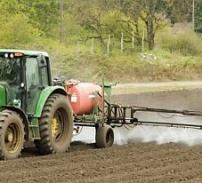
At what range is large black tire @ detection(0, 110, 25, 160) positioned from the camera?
38.1ft

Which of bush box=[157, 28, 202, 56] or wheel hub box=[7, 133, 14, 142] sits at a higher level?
wheel hub box=[7, 133, 14, 142]

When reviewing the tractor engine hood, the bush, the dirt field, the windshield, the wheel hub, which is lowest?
the bush

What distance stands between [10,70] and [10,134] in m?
1.22

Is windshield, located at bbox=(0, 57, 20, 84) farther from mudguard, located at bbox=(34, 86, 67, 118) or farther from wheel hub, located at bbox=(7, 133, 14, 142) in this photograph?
wheel hub, located at bbox=(7, 133, 14, 142)

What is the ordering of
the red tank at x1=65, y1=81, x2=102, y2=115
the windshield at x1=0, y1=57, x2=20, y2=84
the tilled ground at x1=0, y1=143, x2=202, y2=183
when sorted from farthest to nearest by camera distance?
the red tank at x1=65, y1=81, x2=102, y2=115, the windshield at x1=0, y1=57, x2=20, y2=84, the tilled ground at x1=0, y1=143, x2=202, y2=183

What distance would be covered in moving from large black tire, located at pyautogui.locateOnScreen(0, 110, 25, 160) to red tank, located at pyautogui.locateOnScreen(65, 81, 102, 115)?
244 centimetres

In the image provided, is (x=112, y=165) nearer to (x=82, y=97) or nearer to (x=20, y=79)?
(x=20, y=79)

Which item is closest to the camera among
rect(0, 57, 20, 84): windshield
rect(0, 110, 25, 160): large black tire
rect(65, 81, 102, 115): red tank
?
rect(0, 110, 25, 160): large black tire

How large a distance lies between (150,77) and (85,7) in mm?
13211

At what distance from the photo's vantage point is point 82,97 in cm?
1447

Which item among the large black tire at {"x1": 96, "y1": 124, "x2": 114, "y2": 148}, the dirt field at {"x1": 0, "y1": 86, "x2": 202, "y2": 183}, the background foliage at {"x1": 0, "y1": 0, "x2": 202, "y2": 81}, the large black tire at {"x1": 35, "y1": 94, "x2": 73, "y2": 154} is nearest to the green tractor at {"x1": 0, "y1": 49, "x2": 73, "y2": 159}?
the large black tire at {"x1": 35, "y1": 94, "x2": 73, "y2": 154}

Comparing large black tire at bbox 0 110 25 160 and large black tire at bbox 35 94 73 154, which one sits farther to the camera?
large black tire at bbox 35 94 73 154

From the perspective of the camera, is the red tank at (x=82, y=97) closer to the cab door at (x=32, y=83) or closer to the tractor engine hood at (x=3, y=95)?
the cab door at (x=32, y=83)

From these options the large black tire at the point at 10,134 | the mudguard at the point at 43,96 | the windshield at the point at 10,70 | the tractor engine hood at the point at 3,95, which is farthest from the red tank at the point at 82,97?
Answer: the large black tire at the point at 10,134
